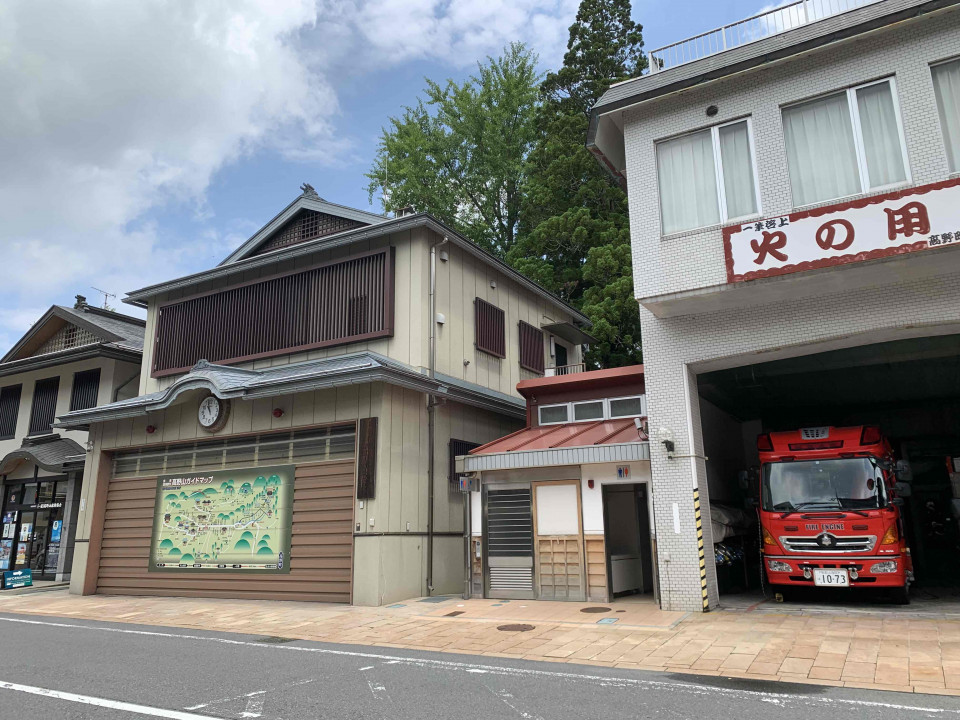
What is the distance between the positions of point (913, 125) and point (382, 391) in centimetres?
Answer: 1023

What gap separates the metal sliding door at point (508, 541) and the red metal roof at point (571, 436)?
2.96 feet

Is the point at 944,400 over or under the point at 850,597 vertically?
over

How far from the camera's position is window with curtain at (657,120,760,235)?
11.4m

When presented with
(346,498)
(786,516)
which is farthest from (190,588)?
(786,516)

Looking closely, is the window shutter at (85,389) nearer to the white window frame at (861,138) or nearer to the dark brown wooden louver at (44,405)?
the dark brown wooden louver at (44,405)

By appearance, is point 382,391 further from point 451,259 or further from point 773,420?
point 773,420

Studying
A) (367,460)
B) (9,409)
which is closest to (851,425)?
(367,460)

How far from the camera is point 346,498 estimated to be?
47.1ft

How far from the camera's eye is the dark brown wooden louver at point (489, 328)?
17844 mm

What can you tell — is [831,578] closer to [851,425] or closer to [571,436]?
[571,436]

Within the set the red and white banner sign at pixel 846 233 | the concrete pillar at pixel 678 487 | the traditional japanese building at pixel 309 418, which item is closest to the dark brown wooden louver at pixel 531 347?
the traditional japanese building at pixel 309 418

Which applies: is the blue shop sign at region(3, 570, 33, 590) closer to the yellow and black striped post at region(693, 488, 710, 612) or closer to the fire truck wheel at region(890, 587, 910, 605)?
the yellow and black striped post at region(693, 488, 710, 612)

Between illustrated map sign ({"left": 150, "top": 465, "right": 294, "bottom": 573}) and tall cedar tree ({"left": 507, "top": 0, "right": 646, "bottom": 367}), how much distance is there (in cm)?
1253

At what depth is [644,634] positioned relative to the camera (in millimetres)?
9234
